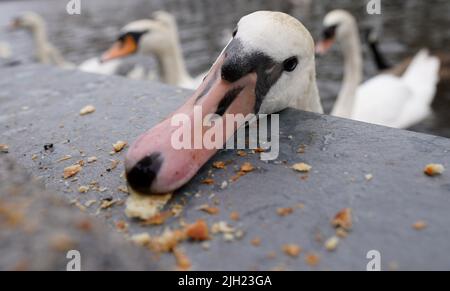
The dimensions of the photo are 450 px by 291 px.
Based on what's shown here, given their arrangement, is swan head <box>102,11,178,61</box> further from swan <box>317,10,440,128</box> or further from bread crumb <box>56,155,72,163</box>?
bread crumb <box>56,155,72,163</box>

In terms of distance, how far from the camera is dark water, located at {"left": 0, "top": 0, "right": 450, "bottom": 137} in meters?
8.32

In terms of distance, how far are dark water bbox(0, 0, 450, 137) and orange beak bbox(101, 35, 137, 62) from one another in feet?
9.19

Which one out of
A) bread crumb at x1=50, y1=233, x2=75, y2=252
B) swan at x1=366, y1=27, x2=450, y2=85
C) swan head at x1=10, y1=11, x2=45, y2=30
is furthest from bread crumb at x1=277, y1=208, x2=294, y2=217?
swan head at x1=10, y1=11, x2=45, y2=30

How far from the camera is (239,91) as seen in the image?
1.72m

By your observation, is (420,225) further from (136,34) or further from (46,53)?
(46,53)

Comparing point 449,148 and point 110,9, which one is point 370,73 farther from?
point 110,9

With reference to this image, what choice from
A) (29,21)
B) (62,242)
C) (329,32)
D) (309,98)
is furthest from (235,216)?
(29,21)

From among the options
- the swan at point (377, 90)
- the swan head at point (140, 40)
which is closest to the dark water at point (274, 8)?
the swan at point (377, 90)

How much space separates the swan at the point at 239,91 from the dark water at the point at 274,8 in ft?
15.0

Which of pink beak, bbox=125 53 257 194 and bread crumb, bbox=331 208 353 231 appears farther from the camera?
pink beak, bbox=125 53 257 194

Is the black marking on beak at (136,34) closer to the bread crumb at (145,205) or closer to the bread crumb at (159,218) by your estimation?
→ the bread crumb at (145,205)

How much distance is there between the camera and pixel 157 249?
1.25 metres
